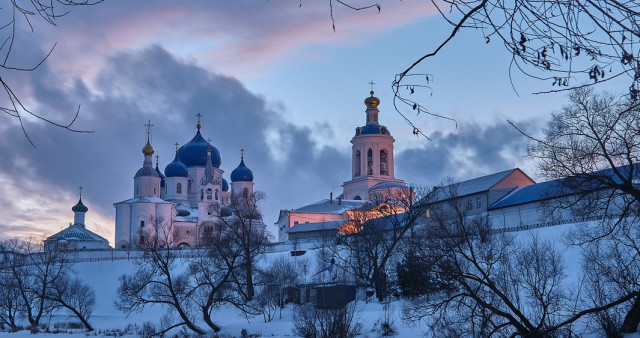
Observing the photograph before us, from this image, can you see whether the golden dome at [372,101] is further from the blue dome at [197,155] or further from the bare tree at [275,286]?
the bare tree at [275,286]

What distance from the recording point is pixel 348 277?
44.2 meters

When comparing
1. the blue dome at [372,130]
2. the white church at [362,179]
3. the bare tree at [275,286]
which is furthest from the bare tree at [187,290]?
the blue dome at [372,130]

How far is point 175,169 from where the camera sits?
3226 inches

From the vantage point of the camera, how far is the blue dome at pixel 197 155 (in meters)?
84.7

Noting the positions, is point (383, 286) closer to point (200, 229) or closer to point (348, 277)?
point (348, 277)

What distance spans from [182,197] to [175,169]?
3019mm

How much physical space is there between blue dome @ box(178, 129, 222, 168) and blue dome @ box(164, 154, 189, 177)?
2353 millimetres

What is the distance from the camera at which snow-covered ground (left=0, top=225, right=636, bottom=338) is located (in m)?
32.5

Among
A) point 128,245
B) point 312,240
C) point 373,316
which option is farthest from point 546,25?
point 128,245

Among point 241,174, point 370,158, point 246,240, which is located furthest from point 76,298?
point 370,158

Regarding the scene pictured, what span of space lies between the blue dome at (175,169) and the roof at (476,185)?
32366mm

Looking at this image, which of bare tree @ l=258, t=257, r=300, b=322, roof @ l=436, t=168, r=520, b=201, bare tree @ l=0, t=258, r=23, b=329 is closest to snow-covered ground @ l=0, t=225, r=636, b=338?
bare tree @ l=258, t=257, r=300, b=322

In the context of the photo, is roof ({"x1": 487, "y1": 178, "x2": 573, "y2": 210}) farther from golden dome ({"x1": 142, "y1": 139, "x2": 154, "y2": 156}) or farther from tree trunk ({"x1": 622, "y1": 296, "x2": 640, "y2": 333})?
golden dome ({"x1": 142, "y1": 139, "x2": 154, "y2": 156})

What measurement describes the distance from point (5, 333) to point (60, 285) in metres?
9.00
